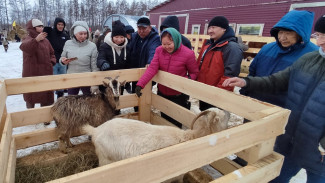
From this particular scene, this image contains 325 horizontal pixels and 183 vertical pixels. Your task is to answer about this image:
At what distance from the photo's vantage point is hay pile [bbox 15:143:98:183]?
2325 millimetres

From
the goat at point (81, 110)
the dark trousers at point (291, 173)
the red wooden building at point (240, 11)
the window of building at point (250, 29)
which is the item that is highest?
the red wooden building at point (240, 11)

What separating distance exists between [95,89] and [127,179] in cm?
255

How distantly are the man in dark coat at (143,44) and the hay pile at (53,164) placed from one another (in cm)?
175

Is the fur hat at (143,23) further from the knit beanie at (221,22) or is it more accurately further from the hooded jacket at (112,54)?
the knit beanie at (221,22)

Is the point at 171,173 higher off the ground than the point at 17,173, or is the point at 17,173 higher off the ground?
the point at 171,173

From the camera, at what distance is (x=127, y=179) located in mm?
956

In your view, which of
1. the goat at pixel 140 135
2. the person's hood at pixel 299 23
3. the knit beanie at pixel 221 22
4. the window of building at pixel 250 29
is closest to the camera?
the goat at pixel 140 135

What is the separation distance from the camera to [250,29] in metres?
13.7

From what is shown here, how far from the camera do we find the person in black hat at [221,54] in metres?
2.60

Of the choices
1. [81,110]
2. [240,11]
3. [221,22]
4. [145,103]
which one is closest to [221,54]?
[221,22]

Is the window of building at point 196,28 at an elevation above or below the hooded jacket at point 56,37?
above

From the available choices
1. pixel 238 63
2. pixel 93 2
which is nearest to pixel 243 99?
pixel 238 63

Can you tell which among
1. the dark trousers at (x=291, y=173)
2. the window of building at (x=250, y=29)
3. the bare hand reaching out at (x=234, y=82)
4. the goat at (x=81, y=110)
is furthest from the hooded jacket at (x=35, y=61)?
the window of building at (x=250, y=29)

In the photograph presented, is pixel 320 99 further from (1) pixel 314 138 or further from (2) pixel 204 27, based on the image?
(2) pixel 204 27
